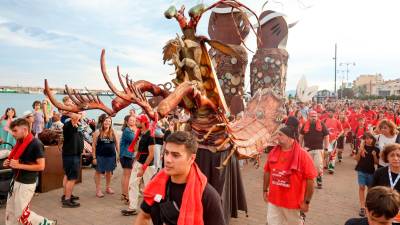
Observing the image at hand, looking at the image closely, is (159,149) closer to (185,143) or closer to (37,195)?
(37,195)

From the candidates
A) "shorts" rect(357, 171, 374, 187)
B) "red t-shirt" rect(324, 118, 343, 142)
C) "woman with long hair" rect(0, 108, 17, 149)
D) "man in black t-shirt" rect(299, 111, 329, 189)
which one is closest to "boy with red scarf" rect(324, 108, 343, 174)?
"red t-shirt" rect(324, 118, 343, 142)

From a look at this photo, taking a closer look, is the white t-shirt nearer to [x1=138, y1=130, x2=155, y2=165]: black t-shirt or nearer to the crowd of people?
the crowd of people

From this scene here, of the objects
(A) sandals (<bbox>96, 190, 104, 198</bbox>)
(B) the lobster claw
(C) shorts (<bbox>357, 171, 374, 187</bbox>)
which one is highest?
(B) the lobster claw

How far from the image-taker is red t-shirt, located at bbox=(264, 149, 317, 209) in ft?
12.1

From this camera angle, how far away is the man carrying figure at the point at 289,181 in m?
3.69

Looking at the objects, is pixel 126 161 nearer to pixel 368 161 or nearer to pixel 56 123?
pixel 56 123

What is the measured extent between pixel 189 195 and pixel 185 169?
16cm

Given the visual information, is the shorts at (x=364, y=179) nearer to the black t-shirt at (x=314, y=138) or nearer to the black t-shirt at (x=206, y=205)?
the black t-shirt at (x=314, y=138)

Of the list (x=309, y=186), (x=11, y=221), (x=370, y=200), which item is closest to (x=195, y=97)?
(x=309, y=186)

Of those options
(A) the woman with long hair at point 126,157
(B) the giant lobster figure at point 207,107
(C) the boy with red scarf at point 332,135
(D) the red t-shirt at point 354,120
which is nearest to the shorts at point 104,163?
(A) the woman with long hair at point 126,157

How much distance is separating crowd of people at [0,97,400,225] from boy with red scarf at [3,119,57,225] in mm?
11

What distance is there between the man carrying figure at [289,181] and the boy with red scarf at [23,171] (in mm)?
2821

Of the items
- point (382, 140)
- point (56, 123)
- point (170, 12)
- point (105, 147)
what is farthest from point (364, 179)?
point (56, 123)

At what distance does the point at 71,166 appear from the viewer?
19.3ft
